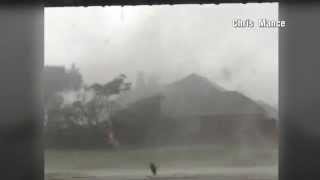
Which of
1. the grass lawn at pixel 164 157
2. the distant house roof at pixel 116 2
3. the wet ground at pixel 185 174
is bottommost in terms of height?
the wet ground at pixel 185 174

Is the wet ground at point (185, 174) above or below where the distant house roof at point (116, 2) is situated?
below

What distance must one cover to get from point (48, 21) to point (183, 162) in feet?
4.56

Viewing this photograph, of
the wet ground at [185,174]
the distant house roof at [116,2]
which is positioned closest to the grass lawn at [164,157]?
the wet ground at [185,174]

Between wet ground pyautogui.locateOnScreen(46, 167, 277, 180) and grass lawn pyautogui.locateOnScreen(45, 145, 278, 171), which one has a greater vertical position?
grass lawn pyautogui.locateOnScreen(45, 145, 278, 171)

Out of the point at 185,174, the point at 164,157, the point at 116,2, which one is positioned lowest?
the point at 185,174

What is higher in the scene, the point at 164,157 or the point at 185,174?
the point at 164,157

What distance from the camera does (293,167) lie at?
2689 millimetres

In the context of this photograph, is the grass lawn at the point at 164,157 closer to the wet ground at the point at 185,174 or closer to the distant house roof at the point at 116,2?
the wet ground at the point at 185,174

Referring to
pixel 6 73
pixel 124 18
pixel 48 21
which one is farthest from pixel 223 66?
pixel 6 73

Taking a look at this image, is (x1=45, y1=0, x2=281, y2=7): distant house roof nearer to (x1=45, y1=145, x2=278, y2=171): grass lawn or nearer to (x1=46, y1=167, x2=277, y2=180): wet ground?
(x1=45, y1=145, x2=278, y2=171): grass lawn

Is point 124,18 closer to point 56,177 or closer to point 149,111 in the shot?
point 149,111

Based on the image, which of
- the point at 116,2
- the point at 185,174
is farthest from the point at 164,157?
the point at 116,2

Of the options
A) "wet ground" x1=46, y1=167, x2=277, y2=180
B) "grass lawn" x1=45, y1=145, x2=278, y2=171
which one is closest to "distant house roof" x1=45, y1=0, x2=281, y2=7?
"grass lawn" x1=45, y1=145, x2=278, y2=171

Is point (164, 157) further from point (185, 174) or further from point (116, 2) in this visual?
point (116, 2)
